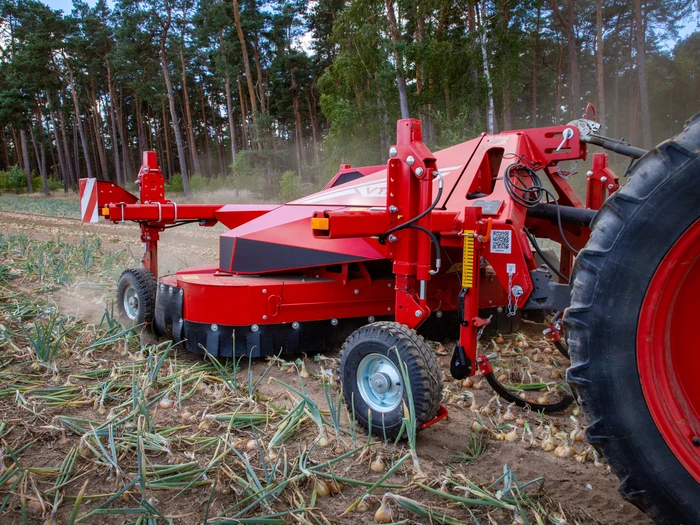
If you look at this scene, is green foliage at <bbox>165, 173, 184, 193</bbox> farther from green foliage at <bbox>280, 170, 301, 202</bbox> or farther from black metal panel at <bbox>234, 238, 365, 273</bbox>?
black metal panel at <bbox>234, 238, 365, 273</bbox>

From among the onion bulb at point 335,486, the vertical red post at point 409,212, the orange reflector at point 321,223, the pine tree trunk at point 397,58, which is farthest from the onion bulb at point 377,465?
the pine tree trunk at point 397,58

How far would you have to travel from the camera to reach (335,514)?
1.96 meters

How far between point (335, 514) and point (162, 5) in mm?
29320

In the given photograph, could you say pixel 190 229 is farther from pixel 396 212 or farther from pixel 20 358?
pixel 396 212

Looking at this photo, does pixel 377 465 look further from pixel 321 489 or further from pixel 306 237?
pixel 306 237

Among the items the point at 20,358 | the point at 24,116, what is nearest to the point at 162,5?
the point at 24,116

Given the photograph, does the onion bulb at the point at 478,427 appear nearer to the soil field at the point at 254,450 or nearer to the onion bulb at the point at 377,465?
the soil field at the point at 254,450

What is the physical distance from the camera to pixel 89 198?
4.30 meters

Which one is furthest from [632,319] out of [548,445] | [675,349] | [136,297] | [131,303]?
[131,303]

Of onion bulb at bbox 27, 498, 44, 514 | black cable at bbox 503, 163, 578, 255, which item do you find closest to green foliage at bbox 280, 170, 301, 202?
black cable at bbox 503, 163, 578, 255

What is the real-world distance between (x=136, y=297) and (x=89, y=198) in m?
0.91

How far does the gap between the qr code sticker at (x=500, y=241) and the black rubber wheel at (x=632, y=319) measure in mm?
973

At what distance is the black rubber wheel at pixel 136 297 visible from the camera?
4043 mm

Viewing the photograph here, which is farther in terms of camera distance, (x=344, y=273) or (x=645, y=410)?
(x=344, y=273)
